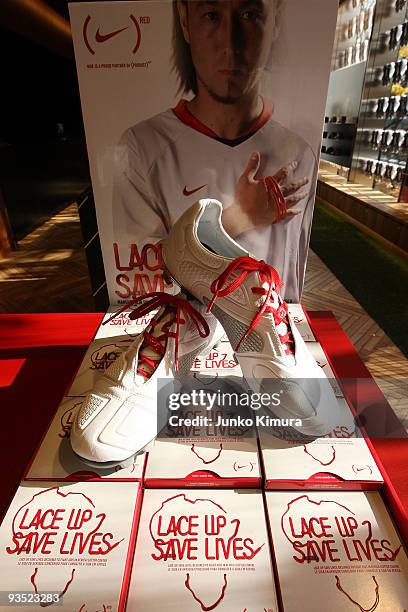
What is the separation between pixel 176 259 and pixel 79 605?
50 centimetres

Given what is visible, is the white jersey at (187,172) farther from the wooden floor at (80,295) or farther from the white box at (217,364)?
the wooden floor at (80,295)

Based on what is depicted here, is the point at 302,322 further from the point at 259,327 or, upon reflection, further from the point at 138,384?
the point at 138,384

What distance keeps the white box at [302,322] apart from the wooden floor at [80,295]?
0.86 ft

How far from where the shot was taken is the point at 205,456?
0.57 m

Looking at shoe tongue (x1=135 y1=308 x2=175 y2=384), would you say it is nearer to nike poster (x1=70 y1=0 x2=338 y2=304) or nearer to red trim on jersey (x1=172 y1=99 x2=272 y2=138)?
nike poster (x1=70 y1=0 x2=338 y2=304)

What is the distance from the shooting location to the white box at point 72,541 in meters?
0.43

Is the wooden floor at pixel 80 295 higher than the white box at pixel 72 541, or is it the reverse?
the white box at pixel 72 541

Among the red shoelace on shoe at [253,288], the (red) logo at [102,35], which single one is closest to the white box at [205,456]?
the red shoelace on shoe at [253,288]

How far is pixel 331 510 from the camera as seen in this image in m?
0.51

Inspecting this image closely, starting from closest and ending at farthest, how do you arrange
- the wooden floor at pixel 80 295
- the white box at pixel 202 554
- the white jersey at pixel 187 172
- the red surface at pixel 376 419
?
the white box at pixel 202 554 → the red surface at pixel 376 419 → the white jersey at pixel 187 172 → the wooden floor at pixel 80 295

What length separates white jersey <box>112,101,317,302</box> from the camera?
2.73ft

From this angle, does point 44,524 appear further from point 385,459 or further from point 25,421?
point 385,459

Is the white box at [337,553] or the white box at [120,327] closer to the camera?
the white box at [337,553]

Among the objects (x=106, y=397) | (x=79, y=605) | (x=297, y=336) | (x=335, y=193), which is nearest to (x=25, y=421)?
(x=106, y=397)
